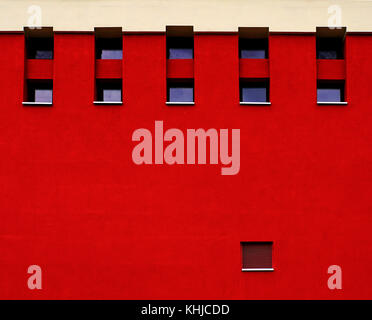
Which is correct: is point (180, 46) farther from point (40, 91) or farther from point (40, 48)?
point (40, 91)

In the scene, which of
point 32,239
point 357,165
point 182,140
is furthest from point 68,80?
point 357,165

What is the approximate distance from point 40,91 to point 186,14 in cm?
493

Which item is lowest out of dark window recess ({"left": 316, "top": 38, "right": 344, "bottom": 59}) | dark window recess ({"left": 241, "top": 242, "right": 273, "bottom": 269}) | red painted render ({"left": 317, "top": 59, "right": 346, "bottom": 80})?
dark window recess ({"left": 241, "top": 242, "right": 273, "bottom": 269})

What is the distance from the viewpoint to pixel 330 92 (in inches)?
578

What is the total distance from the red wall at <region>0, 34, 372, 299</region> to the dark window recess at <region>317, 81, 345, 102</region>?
21.6 inches

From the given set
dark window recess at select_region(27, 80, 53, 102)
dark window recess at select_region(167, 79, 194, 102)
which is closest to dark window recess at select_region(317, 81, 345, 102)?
dark window recess at select_region(167, 79, 194, 102)

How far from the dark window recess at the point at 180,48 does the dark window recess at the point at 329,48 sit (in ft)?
12.7

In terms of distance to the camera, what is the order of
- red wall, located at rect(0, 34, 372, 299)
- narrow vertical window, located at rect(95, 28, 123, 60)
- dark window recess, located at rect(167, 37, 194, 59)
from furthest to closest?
dark window recess, located at rect(167, 37, 194, 59) → narrow vertical window, located at rect(95, 28, 123, 60) → red wall, located at rect(0, 34, 372, 299)

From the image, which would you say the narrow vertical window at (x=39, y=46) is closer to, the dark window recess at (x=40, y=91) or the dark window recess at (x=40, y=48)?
the dark window recess at (x=40, y=48)

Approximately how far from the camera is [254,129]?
1399 cm

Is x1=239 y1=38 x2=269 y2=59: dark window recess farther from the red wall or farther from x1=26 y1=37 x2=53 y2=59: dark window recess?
x1=26 y1=37 x2=53 y2=59: dark window recess

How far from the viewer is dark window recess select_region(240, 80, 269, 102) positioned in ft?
48.1

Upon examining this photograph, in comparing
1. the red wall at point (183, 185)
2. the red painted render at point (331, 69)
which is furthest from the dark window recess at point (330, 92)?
the red wall at point (183, 185)

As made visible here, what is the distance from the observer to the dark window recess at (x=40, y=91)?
1466 centimetres
